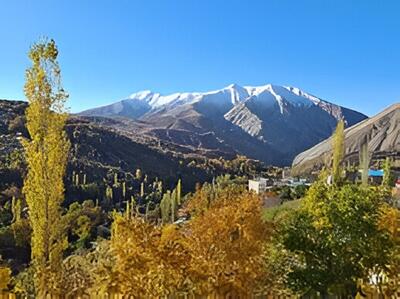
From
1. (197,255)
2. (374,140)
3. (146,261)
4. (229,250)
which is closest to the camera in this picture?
(146,261)

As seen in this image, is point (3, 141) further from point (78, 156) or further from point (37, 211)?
point (37, 211)

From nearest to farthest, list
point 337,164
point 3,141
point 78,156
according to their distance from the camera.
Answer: point 337,164 → point 3,141 → point 78,156

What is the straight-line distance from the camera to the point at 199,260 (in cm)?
963

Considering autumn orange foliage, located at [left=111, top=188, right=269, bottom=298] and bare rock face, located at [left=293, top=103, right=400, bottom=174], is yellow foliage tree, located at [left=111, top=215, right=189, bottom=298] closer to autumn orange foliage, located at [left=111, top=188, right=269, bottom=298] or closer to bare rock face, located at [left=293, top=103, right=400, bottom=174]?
autumn orange foliage, located at [left=111, top=188, right=269, bottom=298]

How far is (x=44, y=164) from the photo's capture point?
9.70 meters

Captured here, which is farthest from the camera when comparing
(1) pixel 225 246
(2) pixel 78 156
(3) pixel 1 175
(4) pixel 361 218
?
(2) pixel 78 156

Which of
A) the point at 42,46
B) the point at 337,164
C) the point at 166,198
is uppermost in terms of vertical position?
the point at 42,46

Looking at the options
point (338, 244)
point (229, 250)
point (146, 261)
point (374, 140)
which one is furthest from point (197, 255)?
point (374, 140)

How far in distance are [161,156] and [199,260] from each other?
9176 centimetres

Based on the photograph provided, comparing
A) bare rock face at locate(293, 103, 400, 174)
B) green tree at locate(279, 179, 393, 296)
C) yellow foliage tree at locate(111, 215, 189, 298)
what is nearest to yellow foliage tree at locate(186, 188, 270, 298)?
yellow foliage tree at locate(111, 215, 189, 298)

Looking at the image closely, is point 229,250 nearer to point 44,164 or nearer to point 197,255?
point 197,255

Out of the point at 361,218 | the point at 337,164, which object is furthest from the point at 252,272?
the point at 337,164

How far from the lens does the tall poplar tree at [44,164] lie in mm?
9641

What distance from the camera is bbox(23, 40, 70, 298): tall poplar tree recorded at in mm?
9641
